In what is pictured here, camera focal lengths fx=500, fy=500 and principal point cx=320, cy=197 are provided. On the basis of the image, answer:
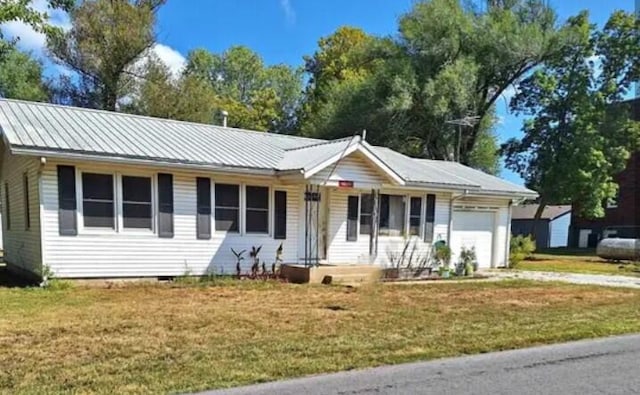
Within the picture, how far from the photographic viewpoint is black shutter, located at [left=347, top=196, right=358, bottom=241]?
14125mm

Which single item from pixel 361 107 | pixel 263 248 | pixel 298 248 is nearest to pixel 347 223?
pixel 298 248

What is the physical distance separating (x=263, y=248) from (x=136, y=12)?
18.3m

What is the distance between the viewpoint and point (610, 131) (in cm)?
2658

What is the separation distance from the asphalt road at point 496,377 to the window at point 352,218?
8228mm

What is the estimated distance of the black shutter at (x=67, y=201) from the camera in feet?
34.1

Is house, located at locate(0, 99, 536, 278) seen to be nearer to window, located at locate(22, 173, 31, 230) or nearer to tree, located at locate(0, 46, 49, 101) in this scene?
window, located at locate(22, 173, 31, 230)

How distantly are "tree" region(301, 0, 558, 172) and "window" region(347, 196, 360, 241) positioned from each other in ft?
41.7

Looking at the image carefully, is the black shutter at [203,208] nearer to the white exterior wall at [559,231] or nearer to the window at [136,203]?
the window at [136,203]

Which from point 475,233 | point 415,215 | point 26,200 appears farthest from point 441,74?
point 26,200

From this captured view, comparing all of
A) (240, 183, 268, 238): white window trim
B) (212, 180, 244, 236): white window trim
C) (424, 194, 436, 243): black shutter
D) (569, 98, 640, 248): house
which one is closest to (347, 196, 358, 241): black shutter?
(240, 183, 268, 238): white window trim

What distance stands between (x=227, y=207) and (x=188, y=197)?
3.39 ft

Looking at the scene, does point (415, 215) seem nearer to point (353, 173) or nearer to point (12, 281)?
point (353, 173)

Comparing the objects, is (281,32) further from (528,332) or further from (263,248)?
(528,332)

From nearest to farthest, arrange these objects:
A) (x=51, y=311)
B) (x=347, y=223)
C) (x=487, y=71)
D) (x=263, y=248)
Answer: (x=51, y=311)
(x=263, y=248)
(x=347, y=223)
(x=487, y=71)
